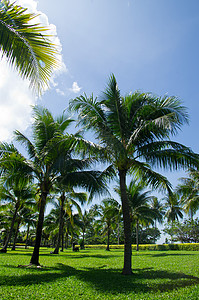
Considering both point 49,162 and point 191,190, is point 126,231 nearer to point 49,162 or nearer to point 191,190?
point 49,162

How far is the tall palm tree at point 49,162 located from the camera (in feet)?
30.6

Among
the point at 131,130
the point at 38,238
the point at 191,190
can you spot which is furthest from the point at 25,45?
the point at 191,190

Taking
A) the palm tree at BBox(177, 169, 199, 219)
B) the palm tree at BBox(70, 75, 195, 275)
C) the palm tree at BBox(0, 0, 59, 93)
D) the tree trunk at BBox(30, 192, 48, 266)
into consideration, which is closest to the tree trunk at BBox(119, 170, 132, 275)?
the palm tree at BBox(70, 75, 195, 275)

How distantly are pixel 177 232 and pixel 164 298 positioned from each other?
35.7 meters

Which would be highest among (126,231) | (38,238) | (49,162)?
(49,162)

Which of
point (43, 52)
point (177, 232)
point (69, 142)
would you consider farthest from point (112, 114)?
point (177, 232)

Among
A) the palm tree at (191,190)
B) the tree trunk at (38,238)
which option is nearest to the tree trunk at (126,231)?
the tree trunk at (38,238)

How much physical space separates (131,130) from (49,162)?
4245 millimetres

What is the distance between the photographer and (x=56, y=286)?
18.9 ft

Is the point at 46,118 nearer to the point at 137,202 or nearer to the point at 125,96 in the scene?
the point at 125,96

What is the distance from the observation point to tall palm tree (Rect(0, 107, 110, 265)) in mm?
9320

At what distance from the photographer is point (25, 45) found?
3.57 metres

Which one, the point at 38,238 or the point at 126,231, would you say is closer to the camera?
the point at 126,231

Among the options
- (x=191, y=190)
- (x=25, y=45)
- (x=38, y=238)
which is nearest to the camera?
(x=25, y=45)
